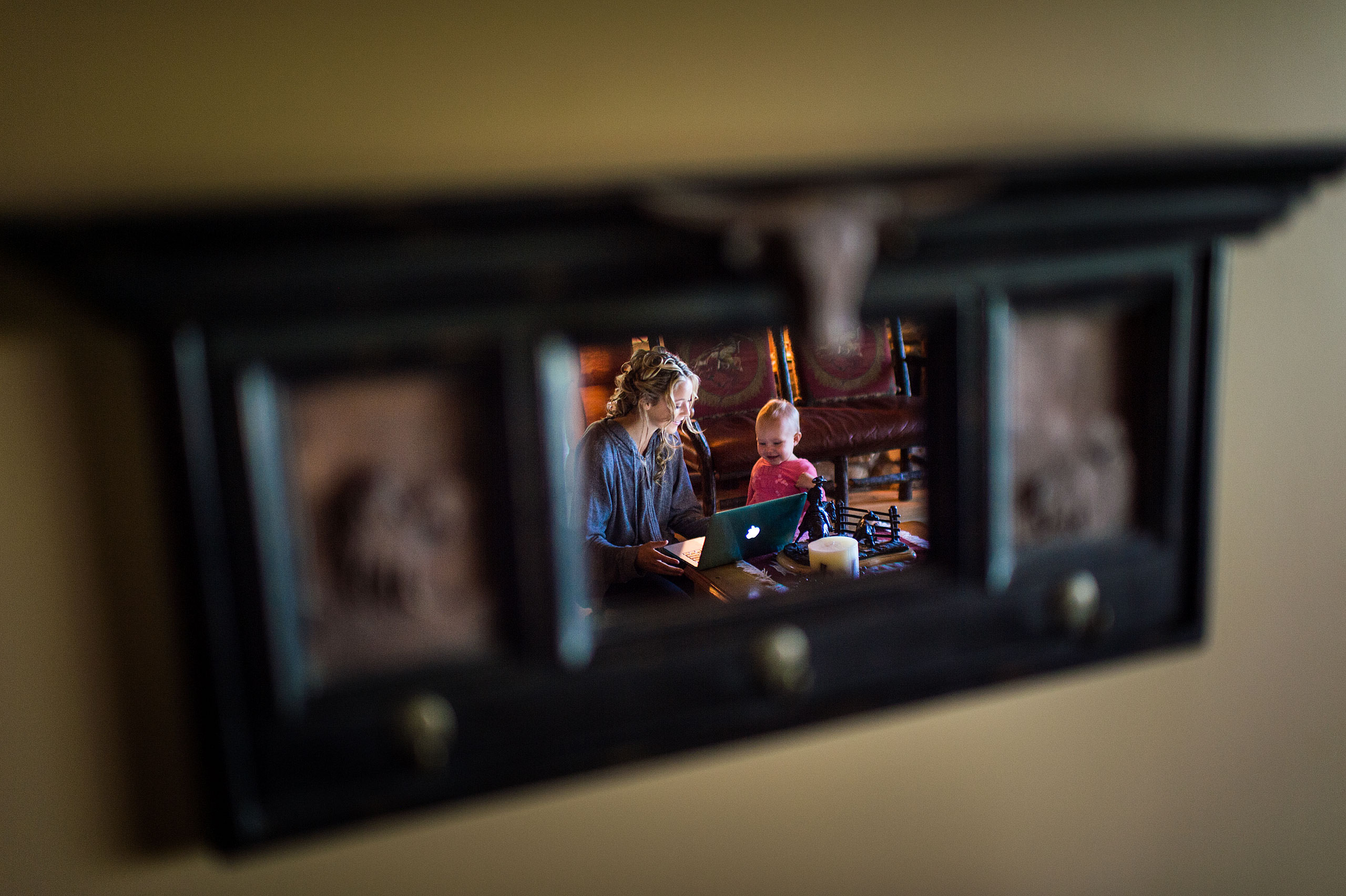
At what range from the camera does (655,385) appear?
1914 mm

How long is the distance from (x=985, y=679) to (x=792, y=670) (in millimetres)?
262

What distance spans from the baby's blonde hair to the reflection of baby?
111 centimetres

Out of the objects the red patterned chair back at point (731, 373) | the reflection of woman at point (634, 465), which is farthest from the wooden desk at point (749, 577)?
the red patterned chair back at point (731, 373)

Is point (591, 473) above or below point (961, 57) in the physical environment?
below

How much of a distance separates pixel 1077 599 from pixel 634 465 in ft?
3.49

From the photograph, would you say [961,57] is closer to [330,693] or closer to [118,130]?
[118,130]

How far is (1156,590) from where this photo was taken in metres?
1.13

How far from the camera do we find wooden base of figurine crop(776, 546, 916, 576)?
63.0 inches

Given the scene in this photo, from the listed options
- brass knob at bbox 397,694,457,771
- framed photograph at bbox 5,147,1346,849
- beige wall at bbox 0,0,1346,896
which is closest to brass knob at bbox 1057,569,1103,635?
framed photograph at bbox 5,147,1346,849

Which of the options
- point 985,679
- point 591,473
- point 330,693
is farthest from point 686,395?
point 330,693

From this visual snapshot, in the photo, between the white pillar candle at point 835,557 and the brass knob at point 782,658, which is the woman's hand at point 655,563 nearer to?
the white pillar candle at point 835,557

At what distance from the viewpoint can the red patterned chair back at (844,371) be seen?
1983mm

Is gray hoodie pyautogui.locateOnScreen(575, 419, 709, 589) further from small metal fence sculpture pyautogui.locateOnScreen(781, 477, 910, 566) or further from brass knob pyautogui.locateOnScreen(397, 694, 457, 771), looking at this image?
brass knob pyautogui.locateOnScreen(397, 694, 457, 771)

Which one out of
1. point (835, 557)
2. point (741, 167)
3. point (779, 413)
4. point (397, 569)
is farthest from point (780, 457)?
point (397, 569)
